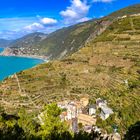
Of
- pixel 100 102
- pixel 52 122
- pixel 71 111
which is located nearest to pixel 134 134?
pixel 52 122

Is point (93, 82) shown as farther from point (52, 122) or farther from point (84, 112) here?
point (52, 122)

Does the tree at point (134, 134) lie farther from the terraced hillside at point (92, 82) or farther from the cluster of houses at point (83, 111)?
the terraced hillside at point (92, 82)

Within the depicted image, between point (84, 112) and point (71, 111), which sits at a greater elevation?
point (71, 111)

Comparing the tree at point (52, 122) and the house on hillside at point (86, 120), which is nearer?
the tree at point (52, 122)

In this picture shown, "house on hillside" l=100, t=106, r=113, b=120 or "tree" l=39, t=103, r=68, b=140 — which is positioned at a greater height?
"tree" l=39, t=103, r=68, b=140

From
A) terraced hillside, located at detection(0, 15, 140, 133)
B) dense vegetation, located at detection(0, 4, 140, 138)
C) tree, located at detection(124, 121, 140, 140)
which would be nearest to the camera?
tree, located at detection(124, 121, 140, 140)

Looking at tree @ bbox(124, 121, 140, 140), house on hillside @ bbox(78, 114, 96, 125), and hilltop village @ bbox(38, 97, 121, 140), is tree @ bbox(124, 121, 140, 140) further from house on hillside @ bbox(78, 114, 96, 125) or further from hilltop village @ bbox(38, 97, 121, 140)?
house on hillside @ bbox(78, 114, 96, 125)

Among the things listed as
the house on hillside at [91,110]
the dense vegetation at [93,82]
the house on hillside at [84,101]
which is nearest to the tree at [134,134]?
the dense vegetation at [93,82]

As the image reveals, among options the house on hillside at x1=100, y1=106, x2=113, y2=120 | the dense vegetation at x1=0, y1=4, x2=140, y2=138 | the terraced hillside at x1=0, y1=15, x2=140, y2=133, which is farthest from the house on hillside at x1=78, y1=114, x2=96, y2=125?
the house on hillside at x1=100, y1=106, x2=113, y2=120
